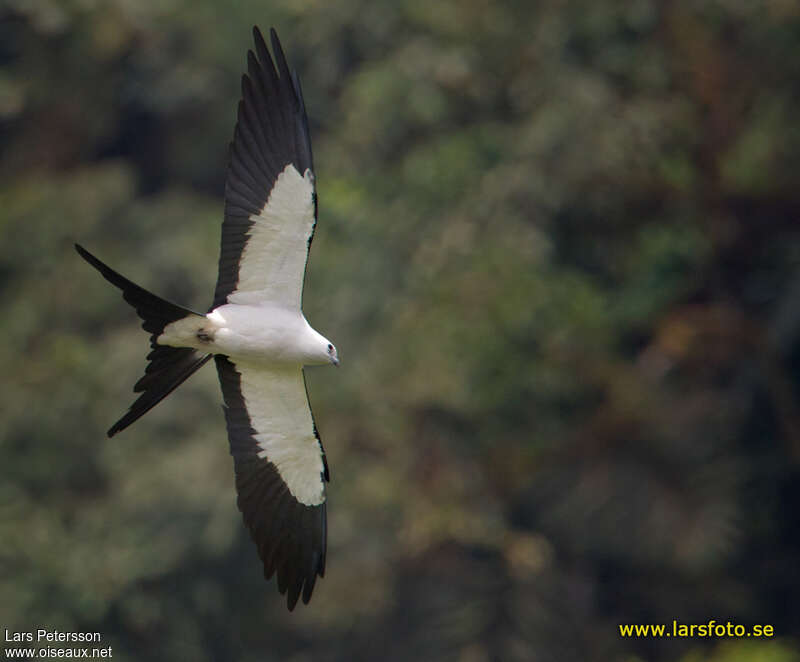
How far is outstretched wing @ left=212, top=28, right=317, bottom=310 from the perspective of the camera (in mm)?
6527

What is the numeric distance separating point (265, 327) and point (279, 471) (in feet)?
2.67

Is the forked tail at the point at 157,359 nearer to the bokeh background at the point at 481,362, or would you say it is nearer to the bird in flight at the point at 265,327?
the bird in flight at the point at 265,327

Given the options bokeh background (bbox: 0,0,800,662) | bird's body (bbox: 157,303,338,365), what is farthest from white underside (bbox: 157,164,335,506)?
bokeh background (bbox: 0,0,800,662)

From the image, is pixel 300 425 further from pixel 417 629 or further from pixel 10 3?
pixel 10 3

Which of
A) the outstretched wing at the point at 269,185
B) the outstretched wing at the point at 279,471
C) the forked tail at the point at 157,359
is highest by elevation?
the outstretched wing at the point at 269,185

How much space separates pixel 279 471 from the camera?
274 inches

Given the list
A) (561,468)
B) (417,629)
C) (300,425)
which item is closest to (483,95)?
(561,468)

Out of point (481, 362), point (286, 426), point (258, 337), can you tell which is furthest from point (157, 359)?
point (481, 362)

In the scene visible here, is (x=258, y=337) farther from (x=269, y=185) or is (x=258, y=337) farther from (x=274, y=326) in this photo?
(x=269, y=185)

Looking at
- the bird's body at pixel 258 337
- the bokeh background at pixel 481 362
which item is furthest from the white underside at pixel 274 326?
the bokeh background at pixel 481 362

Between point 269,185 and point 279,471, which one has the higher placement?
point 269,185

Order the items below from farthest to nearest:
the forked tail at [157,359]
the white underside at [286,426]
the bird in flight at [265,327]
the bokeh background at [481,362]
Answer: the bokeh background at [481,362] < the white underside at [286,426] < the bird in flight at [265,327] < the forked tail at [157,359]

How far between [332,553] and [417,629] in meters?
1.30

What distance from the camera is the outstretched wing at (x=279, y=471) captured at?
270 inches
